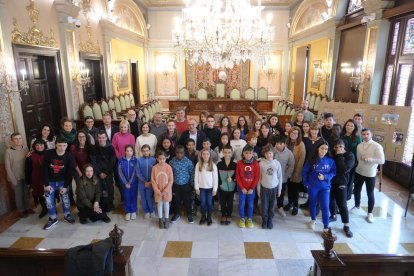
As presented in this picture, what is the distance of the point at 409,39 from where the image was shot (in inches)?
229

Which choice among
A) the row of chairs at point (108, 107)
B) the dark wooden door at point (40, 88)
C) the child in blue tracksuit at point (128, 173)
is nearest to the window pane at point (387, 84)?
the child in blue tracksuit at point (128, 173)

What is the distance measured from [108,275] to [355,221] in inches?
151

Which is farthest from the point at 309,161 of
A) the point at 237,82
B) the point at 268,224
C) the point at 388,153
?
the point at 237,82

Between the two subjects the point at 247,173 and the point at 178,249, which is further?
the point at 247,173

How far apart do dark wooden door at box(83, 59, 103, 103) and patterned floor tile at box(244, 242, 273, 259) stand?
6.46 m

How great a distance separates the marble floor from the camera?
3.46m

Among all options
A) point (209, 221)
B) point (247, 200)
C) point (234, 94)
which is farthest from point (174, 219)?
point (234, 94)

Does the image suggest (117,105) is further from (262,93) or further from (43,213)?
(262,93)

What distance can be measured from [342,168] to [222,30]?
439cm

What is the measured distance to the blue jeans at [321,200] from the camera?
13.2 feet

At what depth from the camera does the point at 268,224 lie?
14.0ft

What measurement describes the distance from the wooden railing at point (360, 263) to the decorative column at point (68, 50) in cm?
656

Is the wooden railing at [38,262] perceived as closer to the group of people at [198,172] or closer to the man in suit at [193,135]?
the group of people at [198,172]

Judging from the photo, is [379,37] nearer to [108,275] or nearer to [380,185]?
[380,185]
